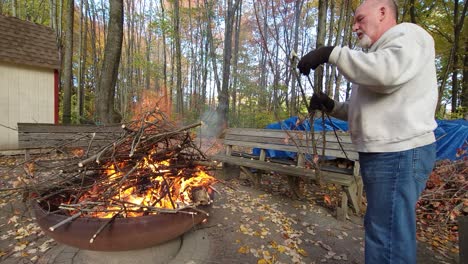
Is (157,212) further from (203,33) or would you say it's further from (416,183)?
(203,33)

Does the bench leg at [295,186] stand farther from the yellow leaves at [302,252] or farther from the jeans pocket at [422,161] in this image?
the jeans pocket at [422,161]

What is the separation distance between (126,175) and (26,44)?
9.02 meters

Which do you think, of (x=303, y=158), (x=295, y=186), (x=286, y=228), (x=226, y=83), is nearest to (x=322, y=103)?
(x=286, y=228)

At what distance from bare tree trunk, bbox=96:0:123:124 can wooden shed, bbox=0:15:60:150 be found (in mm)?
3330

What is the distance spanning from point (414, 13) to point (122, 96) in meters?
21.1

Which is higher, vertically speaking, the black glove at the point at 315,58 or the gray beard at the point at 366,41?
the gray beard at the point at 366,41

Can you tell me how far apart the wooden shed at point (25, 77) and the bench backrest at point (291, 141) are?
6.48 meters

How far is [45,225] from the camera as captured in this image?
1889 millimetres

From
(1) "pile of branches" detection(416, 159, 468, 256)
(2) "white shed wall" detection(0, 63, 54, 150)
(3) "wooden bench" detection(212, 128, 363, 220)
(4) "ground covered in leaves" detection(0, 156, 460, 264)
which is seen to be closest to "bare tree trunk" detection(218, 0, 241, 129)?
(3) "wooden bench" detection(212, 128, 363, 220)

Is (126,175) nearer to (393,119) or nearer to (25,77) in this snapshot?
(393,119)

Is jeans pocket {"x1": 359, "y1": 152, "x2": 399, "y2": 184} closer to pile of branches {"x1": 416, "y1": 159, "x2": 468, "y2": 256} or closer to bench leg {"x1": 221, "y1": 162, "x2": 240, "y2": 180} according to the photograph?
pile of branches {"x1": 416, "y1": 159, "x2": 468, "y2": 256}

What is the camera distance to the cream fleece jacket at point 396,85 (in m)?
1.34

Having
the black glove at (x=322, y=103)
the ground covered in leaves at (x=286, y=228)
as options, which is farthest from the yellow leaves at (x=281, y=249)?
the black glove at (x=322, y=103)

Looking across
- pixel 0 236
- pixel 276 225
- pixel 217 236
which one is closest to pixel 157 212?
pixel 217 236
